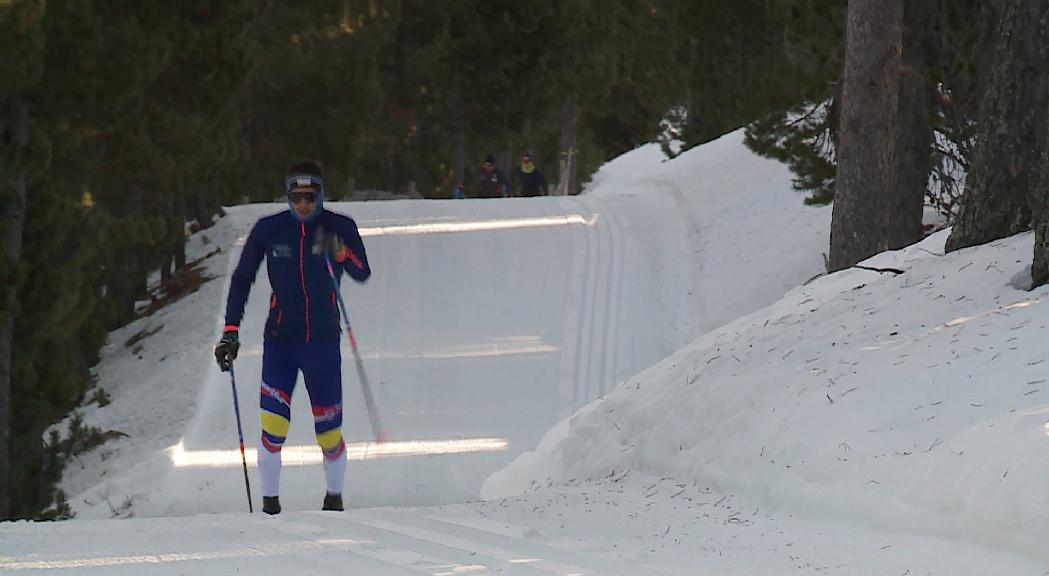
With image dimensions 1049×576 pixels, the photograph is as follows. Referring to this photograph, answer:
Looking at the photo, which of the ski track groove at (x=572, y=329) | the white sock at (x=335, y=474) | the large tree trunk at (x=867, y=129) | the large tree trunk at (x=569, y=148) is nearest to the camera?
the white sock at (x=335, y=474)

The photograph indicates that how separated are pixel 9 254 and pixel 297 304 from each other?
676 centimetres

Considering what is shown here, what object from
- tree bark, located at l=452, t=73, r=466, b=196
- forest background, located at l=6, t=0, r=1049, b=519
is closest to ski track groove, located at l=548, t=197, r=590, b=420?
forest background, located at l=6, t=0, r=1049, b=519

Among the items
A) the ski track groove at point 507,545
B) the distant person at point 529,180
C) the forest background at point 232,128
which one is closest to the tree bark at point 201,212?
the forest background at point 232,128

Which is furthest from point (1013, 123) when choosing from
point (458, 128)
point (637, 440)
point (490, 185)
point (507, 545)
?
point (458, 128)

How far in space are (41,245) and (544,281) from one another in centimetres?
797

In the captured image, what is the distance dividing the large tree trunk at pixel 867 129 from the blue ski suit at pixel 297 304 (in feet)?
22.3

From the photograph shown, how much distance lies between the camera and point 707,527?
6906 mm

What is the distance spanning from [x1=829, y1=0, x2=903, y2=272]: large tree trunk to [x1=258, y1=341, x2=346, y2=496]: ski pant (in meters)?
7.02

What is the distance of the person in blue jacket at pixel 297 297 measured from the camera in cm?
866

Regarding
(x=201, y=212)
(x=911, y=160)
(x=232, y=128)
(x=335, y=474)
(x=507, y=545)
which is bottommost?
(x=335, y=474)

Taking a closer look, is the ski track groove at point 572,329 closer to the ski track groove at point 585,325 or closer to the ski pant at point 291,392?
the ski track groove at point 585,325

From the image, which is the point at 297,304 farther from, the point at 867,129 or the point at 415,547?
the point at 867,129

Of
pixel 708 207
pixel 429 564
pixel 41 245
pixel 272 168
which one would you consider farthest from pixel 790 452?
pixel 272 168

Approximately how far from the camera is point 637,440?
9055 millimetres
